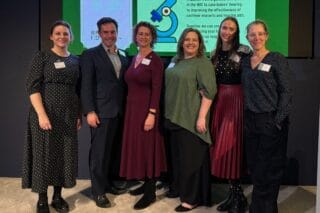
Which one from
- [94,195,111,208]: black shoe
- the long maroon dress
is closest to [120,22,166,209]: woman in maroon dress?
the long maroon dress

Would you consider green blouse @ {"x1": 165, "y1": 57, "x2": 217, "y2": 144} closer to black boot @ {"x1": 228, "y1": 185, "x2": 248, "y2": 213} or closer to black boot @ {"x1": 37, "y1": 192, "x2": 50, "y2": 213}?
black boot @ {"x1": 228, "y1": 185, "x2": 248, "y2": 213}

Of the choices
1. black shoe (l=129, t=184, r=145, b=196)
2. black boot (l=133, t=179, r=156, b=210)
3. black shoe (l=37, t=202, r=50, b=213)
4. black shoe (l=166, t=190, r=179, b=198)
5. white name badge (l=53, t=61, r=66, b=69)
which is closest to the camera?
white name badge (l=53, t=61, r=66, b=69)

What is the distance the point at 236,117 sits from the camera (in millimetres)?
3195

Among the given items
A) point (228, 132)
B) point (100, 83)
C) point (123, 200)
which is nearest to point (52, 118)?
point (100, 83)

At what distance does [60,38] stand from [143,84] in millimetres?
699

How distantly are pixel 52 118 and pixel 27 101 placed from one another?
119 centimetres

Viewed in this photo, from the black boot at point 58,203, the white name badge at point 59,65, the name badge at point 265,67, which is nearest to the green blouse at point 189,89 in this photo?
the name badge at point 265,67

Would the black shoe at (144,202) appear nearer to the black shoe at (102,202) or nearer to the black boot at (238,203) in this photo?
the black shoe at (102,202)

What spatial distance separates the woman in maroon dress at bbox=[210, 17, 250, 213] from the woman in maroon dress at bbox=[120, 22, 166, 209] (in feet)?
1.46

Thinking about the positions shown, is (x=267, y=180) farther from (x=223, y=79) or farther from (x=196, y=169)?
(x=223, y=79)

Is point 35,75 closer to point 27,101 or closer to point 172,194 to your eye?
point 27,101

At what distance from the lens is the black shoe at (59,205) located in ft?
10.8

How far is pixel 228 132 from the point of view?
321cm

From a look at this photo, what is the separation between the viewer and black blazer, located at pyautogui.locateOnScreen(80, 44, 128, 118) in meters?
3.25
